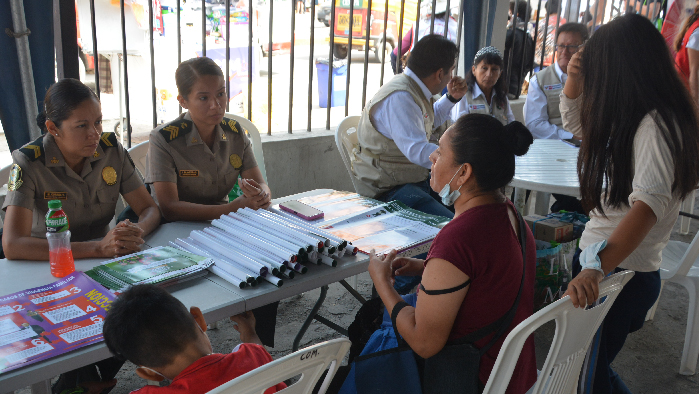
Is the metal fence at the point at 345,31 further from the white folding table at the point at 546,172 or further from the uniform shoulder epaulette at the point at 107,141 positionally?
the white folding table at the point at 546,172

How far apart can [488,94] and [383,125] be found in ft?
4.48

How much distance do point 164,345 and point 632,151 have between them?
134 centimetres

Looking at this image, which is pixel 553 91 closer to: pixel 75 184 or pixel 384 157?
pixel 384 157

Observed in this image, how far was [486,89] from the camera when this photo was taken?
383cm

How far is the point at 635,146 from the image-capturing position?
152 centimetres

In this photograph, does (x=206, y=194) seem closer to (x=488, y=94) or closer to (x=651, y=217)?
(x=651, y=217)

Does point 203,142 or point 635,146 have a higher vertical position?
point 635,146

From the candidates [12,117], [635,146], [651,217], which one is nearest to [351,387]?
[651,217]

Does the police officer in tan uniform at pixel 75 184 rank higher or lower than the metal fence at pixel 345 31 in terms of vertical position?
lower

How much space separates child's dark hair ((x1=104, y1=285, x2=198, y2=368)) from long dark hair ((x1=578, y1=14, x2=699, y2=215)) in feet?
4.08

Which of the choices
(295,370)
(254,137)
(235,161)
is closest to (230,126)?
(235,161)

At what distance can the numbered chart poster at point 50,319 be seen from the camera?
1173mm

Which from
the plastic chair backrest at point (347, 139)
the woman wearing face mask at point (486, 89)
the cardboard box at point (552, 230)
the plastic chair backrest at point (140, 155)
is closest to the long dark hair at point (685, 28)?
the woman wearing face mask at point (486, 89)

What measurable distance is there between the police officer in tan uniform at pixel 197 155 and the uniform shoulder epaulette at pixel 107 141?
202mm
